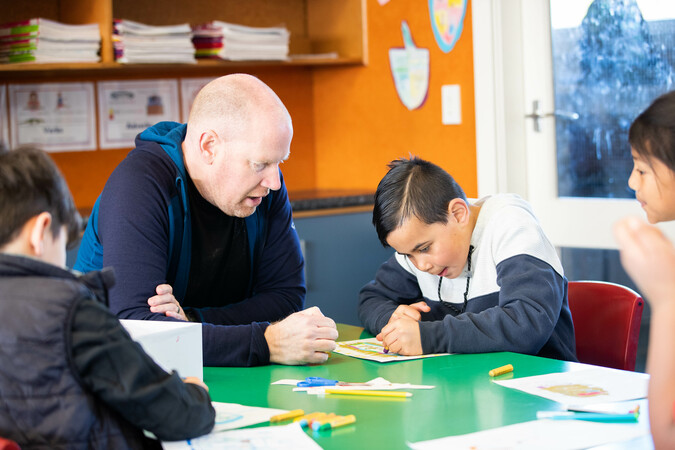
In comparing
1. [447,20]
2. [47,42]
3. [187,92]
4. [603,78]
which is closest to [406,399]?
[603,78]

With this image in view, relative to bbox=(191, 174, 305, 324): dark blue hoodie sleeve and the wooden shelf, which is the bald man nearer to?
bbox=(191, 174, 305, 324): dark blue hoodie sleeve

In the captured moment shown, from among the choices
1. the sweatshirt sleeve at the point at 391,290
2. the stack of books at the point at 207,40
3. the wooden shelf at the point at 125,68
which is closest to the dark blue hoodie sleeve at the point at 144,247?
the sweatshirt sleeve at the point at 391,290

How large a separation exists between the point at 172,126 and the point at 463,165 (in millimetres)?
1656

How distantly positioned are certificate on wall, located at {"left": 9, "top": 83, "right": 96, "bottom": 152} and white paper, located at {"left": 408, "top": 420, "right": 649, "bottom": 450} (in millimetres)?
2741

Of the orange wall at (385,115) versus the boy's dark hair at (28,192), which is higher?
the orange wall at (385,115)

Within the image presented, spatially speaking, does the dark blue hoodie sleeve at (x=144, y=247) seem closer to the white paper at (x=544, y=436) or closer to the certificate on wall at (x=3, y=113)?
the white paper at (x=544, y=436)

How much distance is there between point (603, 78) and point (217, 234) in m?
1.80

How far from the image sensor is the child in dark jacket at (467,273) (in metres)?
1.74

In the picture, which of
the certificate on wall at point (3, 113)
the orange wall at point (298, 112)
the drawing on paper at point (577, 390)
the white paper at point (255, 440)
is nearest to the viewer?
the white paper at point (255, 440)

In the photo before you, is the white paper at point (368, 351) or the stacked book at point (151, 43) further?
the stacked book at point (151, 43)

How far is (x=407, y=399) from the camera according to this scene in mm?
1397

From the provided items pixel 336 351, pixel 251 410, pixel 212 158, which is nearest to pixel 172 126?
pixel 212 158

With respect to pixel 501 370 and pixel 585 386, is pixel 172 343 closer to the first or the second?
pixel 501 370

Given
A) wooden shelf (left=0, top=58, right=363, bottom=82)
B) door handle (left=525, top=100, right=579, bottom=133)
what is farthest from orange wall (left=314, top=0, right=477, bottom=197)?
door handle (left=525, top=100, right=579, bottom=133)
